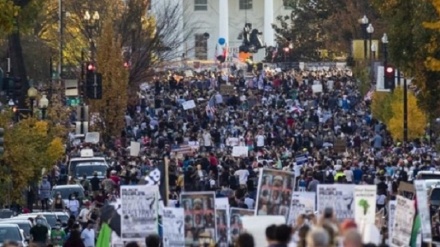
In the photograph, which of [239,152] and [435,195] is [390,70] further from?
[435,195]

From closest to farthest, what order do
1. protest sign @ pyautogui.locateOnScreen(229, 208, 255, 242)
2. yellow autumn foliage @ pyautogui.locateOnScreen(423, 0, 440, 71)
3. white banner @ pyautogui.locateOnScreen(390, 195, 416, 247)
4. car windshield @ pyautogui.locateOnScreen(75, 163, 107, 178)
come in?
white banner @ pyautogui.locateOnScreen(390, 195, 416, 247), protest sign @ pyautogui.locateOnScreen(229, 208, 255, 242), yellow autumn foliage @ pyautogui.locateOnScreen(423, 0, 440, 71), car windshield @ pyautogui.locateOnScreen(75, 163, 107, 178)

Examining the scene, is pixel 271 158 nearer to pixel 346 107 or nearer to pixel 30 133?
pixel 30 133

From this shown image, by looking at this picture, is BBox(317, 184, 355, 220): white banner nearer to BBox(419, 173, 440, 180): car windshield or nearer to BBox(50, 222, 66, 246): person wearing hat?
BBox(50, 222, 66, 246): person wearing hat

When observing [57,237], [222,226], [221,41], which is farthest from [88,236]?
[221,41]

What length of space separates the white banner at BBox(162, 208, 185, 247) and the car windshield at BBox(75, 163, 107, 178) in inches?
1065

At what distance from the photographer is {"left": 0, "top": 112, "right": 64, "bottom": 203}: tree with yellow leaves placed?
1660 inches

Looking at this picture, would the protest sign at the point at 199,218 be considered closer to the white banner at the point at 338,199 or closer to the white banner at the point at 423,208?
the white banner at the point at 338,199

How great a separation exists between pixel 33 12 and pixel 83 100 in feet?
115

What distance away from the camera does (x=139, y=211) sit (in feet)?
76.5

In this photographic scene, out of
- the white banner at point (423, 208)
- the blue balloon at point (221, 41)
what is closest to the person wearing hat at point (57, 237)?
the white banner at point (423, 208)

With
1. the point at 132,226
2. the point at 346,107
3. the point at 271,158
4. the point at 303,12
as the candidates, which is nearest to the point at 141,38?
the point at 346,107

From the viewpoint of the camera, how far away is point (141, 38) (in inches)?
3029

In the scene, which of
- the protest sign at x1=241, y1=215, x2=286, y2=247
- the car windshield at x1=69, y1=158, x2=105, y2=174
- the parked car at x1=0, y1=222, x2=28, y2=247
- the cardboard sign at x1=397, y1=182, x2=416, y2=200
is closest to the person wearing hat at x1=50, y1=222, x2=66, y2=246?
the parked car at x1=0, y1=222, x2=28, y2=247

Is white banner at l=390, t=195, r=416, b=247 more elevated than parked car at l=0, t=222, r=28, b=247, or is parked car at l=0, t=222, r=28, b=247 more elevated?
white banner at l=390, t=195, r=416, b=247
